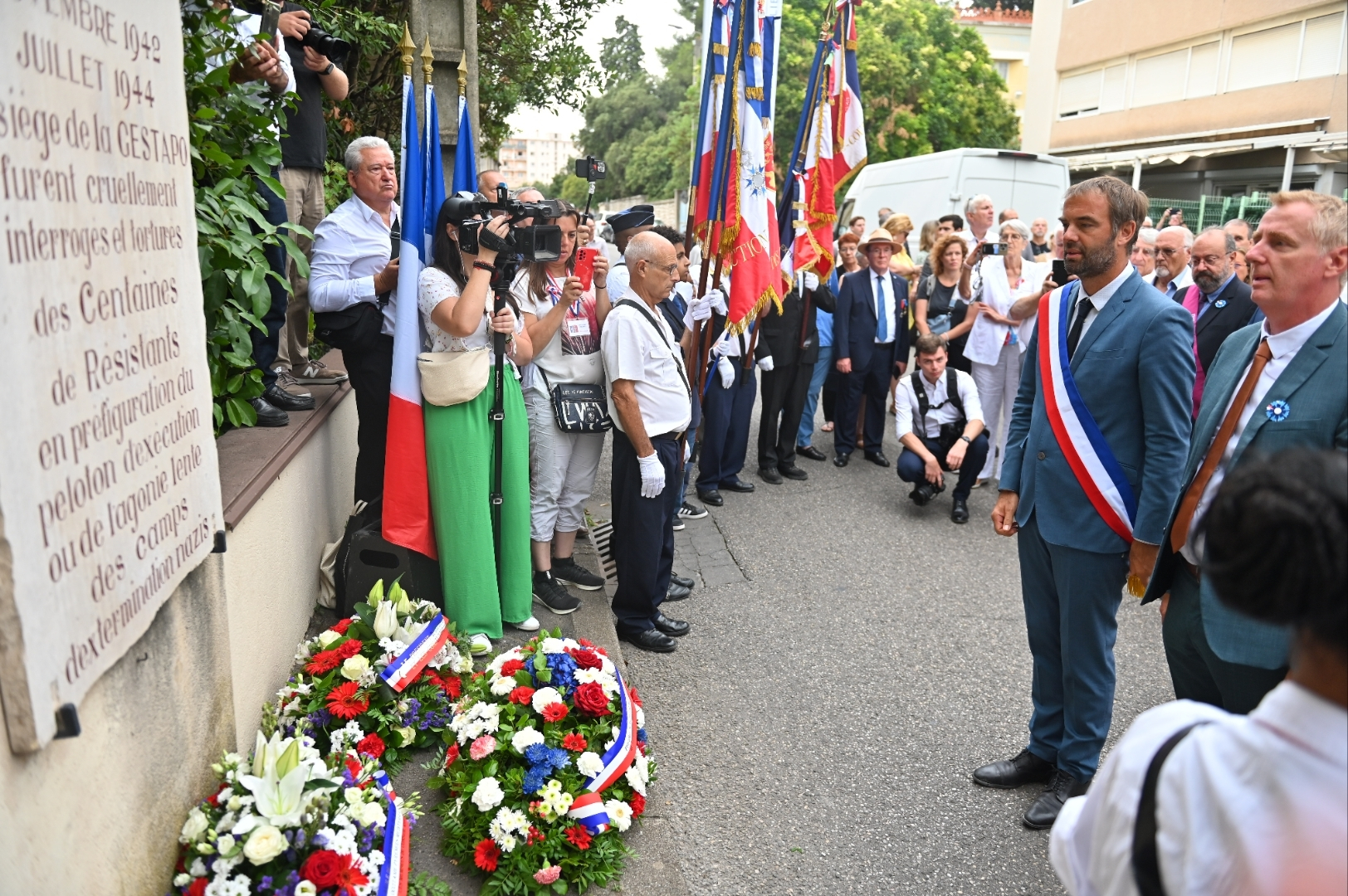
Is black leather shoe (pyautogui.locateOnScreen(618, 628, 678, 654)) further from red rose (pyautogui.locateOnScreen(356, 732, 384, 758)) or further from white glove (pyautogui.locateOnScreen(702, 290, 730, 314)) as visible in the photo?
white glove (pyautogui.locateOnScreen(702, 290, 730, 314))

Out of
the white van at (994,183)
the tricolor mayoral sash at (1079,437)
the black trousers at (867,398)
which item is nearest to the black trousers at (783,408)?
the black trousers at (867,398)

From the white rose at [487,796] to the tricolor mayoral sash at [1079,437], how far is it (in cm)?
212

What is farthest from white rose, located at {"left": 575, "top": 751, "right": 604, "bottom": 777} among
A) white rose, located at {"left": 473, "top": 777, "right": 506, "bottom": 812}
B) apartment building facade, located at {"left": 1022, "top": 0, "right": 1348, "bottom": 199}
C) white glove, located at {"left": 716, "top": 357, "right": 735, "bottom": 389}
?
apartment building facade, located at {"left": 1022, "top": 0, "right": 1348, "bottom": 199}

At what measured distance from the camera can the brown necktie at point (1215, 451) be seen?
2.79m

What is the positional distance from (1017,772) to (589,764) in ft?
5.38

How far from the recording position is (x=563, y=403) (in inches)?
195

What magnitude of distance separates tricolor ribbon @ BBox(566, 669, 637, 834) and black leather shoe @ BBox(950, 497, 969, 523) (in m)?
4.13

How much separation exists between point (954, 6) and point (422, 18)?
35.4 m

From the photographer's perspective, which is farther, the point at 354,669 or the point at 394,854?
the point at 354,669

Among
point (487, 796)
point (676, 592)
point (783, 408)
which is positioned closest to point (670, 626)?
point (676, 592)

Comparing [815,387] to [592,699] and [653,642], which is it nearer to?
[653,642]

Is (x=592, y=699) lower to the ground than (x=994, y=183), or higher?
lower

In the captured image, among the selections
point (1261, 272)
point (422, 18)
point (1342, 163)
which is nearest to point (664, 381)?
point (1261, 272)

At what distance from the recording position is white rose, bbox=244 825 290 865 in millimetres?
2424
